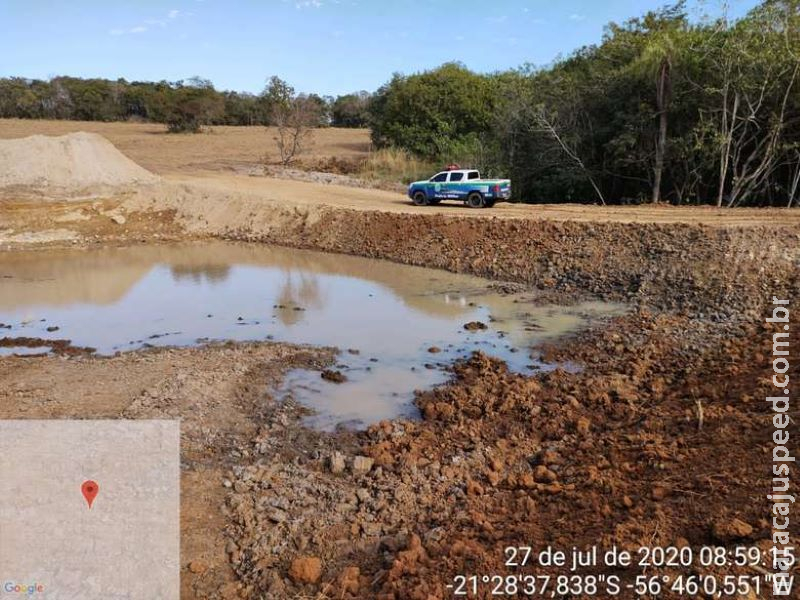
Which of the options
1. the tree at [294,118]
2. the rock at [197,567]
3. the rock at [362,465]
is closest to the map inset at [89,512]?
the rock at [197,567]

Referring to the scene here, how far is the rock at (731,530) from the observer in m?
4.30

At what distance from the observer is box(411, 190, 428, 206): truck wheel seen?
75.7 feet

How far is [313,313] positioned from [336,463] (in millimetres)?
6893

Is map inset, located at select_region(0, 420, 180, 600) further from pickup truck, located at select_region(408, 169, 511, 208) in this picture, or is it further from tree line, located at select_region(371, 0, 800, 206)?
tree line, located at select_region(371, 0, 800, 206)

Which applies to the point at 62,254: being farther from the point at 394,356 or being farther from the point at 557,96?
the point at 557,96

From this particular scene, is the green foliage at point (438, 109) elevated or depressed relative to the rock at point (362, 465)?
elevated

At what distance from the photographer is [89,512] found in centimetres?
536

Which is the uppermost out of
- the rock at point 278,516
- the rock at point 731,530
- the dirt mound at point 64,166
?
the dirt mound at point 64,166

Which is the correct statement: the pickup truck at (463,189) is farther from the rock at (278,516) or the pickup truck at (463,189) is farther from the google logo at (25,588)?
the google logo at (25,588)

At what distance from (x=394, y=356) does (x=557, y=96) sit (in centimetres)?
1748

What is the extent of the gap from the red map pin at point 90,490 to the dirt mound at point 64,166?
22093 mm

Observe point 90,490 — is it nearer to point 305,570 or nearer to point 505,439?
point 305,570

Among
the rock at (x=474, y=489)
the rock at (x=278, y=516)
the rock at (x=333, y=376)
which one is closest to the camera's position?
the rock at (x=278, y=516)

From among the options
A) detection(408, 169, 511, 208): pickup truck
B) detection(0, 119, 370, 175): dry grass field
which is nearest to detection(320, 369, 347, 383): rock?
detection(408, 169, 511, 208): pickup truck
